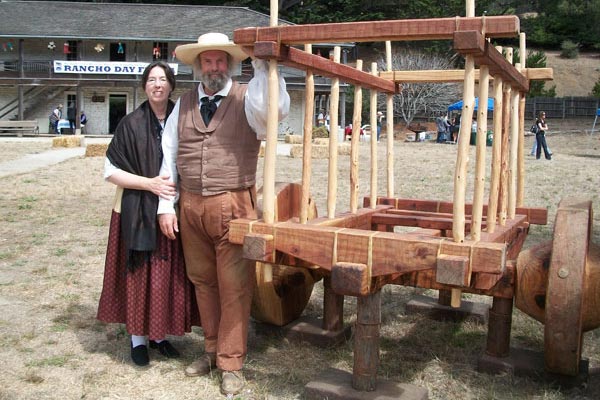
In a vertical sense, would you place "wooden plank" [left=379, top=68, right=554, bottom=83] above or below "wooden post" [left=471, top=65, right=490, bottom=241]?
above

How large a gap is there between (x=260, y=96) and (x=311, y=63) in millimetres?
311

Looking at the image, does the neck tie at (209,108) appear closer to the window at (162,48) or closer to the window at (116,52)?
the window at (162,48)

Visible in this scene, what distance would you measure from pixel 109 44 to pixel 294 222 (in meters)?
34.7

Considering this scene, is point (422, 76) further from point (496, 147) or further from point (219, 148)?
point (219, 148)

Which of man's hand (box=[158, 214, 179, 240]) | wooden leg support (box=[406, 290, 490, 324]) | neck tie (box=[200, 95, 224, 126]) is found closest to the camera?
neck tie (box=[200, 95, 224, 126])

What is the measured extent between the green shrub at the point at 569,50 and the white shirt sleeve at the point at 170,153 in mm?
55810

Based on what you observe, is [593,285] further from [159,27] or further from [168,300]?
[159,27]

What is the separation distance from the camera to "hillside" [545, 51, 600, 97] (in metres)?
49.2

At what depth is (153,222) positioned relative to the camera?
355 centimetres

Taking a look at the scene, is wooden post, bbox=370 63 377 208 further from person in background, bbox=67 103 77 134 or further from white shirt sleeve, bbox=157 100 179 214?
person in background, bbox=67 103 77 134

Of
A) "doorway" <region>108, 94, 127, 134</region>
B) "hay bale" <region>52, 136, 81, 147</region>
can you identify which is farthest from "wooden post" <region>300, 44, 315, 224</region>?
"doorway" <region>108, 94, 127, 134</region>

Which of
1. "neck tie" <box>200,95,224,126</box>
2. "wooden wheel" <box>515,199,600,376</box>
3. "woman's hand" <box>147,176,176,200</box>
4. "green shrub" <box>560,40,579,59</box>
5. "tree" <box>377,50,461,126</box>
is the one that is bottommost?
"wooden wheel" <box>515,199,600,376</box>

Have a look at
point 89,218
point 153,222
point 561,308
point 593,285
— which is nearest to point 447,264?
point 561,308

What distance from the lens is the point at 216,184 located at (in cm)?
328
